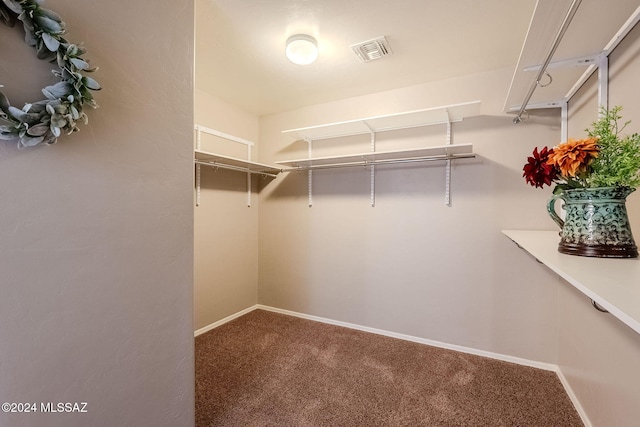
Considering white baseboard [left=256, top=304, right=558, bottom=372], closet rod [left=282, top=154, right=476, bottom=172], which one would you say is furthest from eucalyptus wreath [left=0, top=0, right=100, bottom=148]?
white baseboard [left=256, top=304, right=558, bottom=372]

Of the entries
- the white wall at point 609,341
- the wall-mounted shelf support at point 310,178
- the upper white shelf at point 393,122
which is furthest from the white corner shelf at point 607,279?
the wall-mounted shelf support at point 310,178

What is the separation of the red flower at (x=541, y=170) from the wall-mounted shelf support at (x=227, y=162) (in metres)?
2.16

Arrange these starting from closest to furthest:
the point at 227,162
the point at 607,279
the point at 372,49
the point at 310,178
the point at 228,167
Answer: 1. the point at 607,279
2. the point at 372,49
3. the point at 227,162
4. the point at 228,167
5. the point at 310,178

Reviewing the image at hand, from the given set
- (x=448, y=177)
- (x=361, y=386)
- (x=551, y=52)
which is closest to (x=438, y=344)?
(x=361, y=386)

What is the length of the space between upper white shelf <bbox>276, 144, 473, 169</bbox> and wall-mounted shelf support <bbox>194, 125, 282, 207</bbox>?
0.42m

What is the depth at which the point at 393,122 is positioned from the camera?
2.50 meters

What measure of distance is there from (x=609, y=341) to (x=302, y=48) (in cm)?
230

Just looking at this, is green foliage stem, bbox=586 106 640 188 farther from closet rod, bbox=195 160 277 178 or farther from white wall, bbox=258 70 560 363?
closet rod, bbox=195 160 277 178

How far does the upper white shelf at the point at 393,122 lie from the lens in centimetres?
215

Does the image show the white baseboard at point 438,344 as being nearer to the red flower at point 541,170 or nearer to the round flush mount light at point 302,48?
the red flower at point 541,170

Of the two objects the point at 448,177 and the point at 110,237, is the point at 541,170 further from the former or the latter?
the point at 110,237

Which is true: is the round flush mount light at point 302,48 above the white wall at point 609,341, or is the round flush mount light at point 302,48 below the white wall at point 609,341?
above

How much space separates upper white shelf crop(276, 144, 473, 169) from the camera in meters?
2.20

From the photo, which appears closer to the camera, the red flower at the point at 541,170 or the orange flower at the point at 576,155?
the orange flower at the point at 576,155
